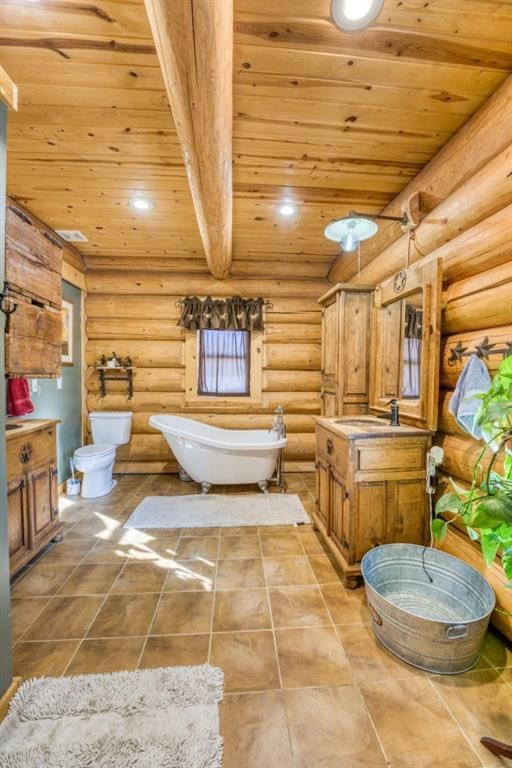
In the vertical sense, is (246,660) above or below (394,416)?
below

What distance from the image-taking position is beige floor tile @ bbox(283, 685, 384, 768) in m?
1.05

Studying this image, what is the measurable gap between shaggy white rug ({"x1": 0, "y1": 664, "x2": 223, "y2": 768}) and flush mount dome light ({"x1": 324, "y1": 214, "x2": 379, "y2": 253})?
8.49 feet

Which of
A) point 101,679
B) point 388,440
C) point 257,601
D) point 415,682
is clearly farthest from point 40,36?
point 415,682

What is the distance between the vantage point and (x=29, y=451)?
6.95 ft

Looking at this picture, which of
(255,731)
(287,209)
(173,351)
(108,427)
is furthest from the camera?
(173,351)

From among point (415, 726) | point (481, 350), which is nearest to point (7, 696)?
point (415, 726)

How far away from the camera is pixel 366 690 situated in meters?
1.27

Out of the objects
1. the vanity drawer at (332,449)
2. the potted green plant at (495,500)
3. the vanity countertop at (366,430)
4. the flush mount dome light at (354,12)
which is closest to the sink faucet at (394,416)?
the vanity countertop at (366,430)

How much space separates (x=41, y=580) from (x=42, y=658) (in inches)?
26.4

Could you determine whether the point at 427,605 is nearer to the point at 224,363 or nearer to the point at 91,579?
the point at 91,579

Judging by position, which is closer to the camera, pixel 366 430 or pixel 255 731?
pixel 255 731

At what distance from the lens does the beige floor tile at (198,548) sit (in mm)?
2217

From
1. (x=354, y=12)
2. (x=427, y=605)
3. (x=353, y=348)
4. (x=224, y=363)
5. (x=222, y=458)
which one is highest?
(x=354, y=12)

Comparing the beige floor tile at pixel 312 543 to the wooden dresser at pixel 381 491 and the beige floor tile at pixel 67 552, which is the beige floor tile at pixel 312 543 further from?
the beige floor tile at pixel 67 552
